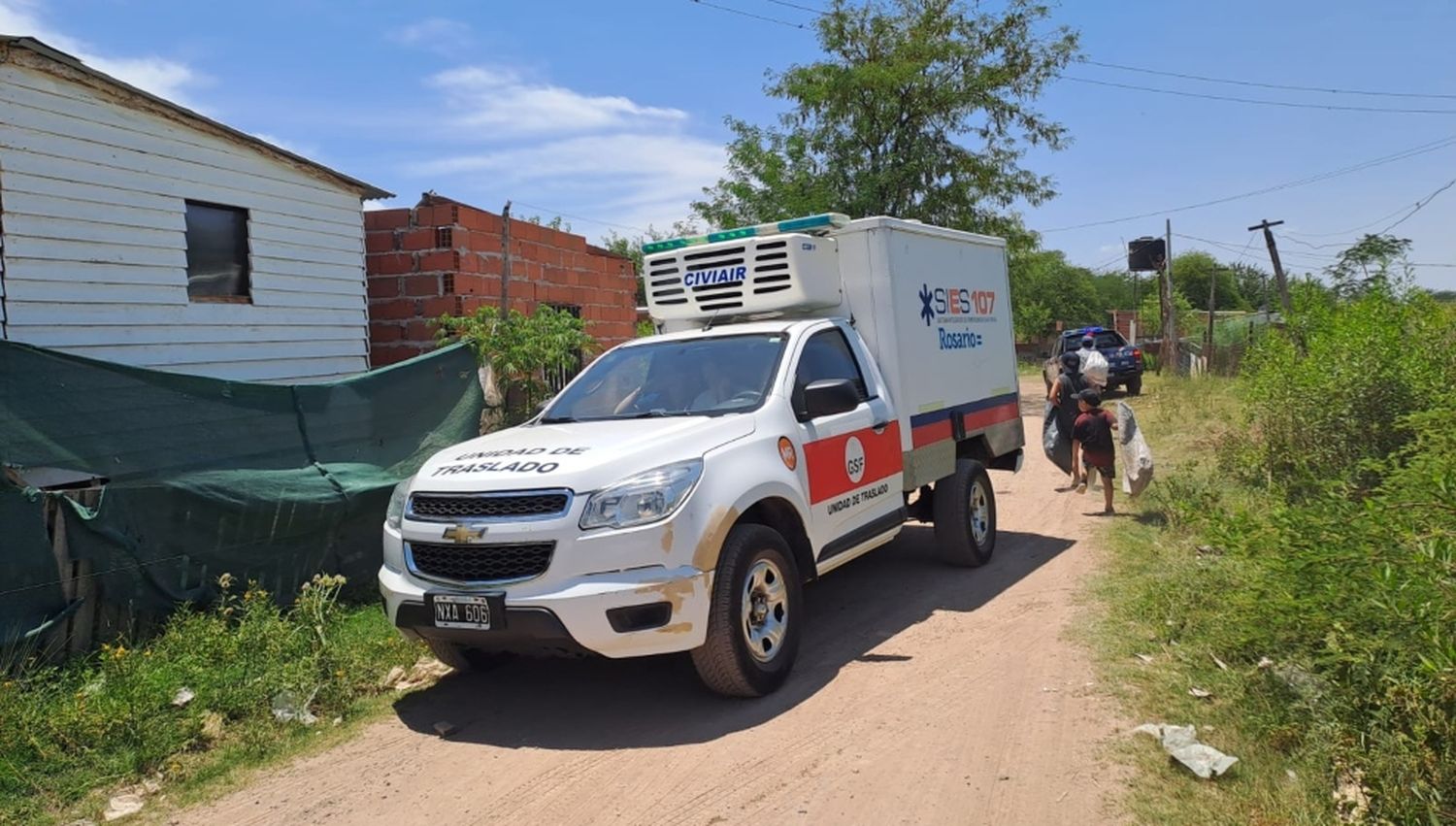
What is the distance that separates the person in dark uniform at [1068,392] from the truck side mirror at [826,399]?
4972mm

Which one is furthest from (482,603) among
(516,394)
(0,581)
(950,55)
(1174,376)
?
(1174,376)

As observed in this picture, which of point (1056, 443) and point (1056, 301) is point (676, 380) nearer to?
point (1056, 443)

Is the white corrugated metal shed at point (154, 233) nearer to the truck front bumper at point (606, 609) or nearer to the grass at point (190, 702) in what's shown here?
the grass at point (190, 702)

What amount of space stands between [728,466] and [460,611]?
142 centimetres

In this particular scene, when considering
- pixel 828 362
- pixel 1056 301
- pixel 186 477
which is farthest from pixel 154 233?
pixel 1056 301

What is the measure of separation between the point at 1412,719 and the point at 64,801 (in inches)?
203

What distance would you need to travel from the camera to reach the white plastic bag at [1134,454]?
9109 millimetres

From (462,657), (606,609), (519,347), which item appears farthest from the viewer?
(519,347)

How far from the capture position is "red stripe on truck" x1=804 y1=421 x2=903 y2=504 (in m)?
5.60

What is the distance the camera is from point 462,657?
5.40 meters

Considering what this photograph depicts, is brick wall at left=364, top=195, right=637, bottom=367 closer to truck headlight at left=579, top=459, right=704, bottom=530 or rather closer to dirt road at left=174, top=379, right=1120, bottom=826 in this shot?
dirt road at left=174, top=379, right=1120, bottom=826

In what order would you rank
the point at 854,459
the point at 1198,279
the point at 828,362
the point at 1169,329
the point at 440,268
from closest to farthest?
the point at 854,459
the point at 828,362
the point at 440,268
the point at 1169,329
the point at 1198,279

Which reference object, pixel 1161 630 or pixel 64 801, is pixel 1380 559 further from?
pixel 64 801

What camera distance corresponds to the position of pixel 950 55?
2228 centimetres
